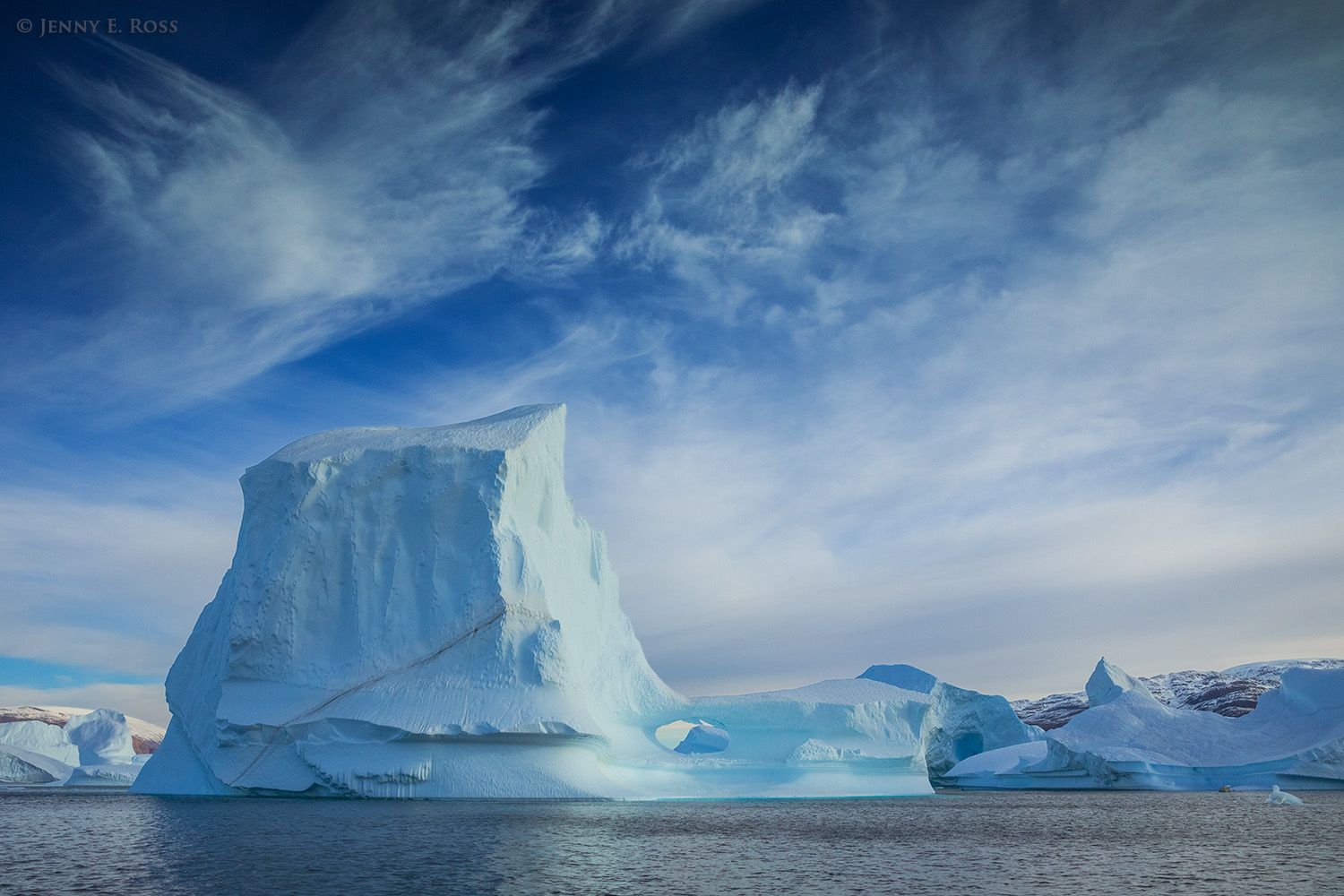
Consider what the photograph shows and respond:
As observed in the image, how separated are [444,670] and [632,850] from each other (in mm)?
9566

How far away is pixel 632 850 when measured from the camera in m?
11.6

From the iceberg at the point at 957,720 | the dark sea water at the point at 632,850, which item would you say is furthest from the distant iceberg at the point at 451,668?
the iceberg at the point at 957,720

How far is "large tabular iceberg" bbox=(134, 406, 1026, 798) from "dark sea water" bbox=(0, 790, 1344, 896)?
1089 millimetres

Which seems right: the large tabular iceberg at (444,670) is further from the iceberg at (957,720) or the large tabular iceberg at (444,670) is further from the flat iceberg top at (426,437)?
the iceberg at (957,720)

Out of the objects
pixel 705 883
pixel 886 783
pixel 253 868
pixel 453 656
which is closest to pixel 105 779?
pixel 453 656

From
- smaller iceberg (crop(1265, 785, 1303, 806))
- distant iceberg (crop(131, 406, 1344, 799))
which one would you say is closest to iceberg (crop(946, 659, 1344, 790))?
smaller iceberg (crop(1265, 785, 1303, 806))

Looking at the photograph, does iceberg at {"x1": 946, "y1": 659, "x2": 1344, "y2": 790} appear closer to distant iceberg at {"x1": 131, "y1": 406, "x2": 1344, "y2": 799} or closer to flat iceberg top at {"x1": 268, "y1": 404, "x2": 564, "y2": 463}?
distant iceberg at {"x1": 131, "y1": 406, "x2": 1344, "y2": 799}

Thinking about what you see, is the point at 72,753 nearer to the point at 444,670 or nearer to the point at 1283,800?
the point at 444,670

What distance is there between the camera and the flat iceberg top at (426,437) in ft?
72.9

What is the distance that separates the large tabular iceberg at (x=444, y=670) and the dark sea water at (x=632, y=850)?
109 centimetres

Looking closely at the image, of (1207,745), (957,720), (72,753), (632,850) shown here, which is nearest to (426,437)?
(632,850)

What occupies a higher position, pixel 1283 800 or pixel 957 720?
pixel 957 720

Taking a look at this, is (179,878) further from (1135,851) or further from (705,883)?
(1135,851)

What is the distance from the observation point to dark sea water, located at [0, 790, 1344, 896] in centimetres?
904
